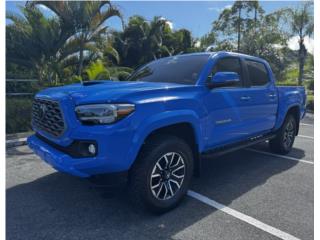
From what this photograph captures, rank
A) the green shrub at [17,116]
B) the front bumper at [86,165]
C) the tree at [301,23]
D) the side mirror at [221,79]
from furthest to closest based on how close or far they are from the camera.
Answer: the tree at [301,23] < the green shrub at [17,116] < the side mirror at [221,79] < the front bumper at [86,165]

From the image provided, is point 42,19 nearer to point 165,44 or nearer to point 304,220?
point 304,220

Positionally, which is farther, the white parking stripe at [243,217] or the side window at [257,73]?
the side window at [257,73]

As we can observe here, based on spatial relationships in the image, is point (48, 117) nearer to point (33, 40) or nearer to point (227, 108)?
point (227, 108)

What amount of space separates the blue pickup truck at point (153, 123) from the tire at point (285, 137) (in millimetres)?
1343

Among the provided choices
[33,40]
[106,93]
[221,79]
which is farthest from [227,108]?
[33,40]

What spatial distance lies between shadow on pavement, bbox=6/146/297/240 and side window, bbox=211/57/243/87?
1636mm

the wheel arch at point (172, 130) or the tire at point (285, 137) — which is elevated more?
the wheel arch at point (172, 130)

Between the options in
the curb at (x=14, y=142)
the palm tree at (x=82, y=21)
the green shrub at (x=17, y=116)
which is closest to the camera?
the curb at (x=14, y=142)

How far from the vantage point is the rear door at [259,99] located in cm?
482

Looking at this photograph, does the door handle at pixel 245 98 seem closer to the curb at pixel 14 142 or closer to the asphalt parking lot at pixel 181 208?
the asphalt parking lot at pixel 181 208

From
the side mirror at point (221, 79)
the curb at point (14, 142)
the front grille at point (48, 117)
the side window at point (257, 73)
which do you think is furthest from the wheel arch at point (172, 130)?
the curb at point (14, 142)

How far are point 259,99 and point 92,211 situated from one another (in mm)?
3231

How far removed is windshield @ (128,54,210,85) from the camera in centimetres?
416

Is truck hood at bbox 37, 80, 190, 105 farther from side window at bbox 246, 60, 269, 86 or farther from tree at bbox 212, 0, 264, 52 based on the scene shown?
tree at bbox 212, 0, 264, 52
